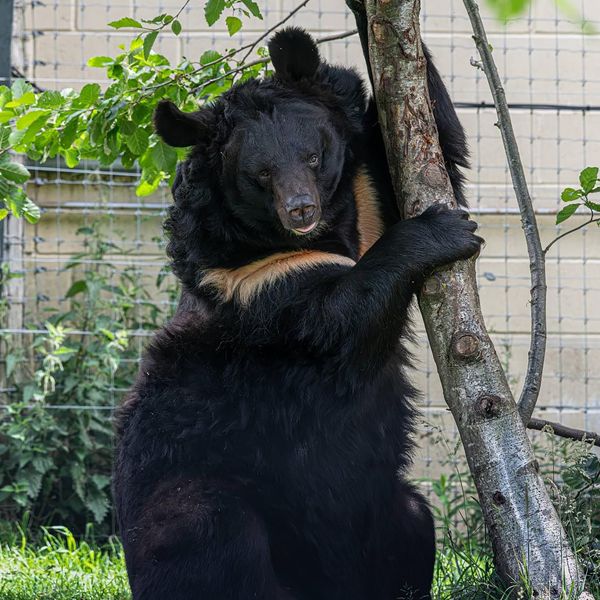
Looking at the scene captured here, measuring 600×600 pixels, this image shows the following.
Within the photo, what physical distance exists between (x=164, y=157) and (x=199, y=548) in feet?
5.87

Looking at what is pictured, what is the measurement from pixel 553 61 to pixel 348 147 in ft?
16.6

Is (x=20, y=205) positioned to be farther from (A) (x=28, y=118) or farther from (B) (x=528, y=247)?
(B) (x=528, y=247)

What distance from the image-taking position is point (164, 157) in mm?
4855

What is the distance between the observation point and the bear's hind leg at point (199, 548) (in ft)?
14.2

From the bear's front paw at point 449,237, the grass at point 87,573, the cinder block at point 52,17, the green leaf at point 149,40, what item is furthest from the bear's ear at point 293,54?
the cinder block at point 52,17

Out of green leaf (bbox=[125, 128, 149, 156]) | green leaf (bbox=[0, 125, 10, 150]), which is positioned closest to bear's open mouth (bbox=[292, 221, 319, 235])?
green leaf (bbox=[125, 128, 149, 156])

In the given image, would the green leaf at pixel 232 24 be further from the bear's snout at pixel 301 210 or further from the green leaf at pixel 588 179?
the green leaf at pixel 588 179

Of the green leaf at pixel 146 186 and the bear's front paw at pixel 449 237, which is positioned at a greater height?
the green leaf at pixel 146 186

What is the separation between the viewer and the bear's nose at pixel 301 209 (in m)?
4.17

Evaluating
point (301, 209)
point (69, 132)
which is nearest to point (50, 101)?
point (69, 132)

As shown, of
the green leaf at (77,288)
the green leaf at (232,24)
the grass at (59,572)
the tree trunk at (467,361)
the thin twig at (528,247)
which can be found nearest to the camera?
the tree trunk at (467,361)

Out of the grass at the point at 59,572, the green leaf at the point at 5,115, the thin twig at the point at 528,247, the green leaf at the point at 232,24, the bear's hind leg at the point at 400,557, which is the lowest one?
the grass at the point at 59,572

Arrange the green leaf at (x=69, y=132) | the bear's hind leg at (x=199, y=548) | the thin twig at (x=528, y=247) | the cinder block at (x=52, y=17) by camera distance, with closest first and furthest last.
Answer: the thin twig at (x=528, y=247) → the bear's hind leg at (x=199, y=548) → the green leaf at (x=69, y=132) → the cinder block at (x=52, y=17)

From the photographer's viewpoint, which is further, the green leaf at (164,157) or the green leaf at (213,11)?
the green leaf at (164,157)
